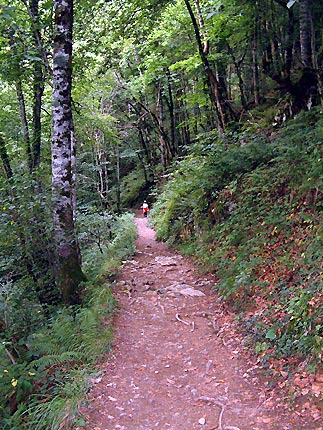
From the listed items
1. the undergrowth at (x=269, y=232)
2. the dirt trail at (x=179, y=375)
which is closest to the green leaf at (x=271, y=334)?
the undergrowth at (x=269, y=232)

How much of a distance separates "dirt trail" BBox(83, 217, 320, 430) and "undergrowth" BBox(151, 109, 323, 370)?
0.46 meters

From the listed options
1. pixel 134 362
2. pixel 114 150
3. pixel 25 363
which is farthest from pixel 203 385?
pixel 114 150

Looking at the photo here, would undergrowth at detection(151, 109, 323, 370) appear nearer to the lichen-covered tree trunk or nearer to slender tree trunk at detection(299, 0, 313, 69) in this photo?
slender tree trunk at detection(299, 0, 313, 69)

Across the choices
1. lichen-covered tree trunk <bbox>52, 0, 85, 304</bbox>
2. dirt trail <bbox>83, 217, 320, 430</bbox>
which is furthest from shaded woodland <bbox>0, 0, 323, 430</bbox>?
dirt trail <bbox>83, 217, 320, 430</bbox>

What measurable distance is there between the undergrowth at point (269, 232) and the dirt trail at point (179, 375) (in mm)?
464

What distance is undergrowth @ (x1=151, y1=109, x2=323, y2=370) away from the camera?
4801mm

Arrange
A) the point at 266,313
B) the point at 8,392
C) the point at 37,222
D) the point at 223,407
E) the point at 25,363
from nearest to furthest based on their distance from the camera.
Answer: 1. the point at 223,407
2. the point at 8,392
3. the point at 25,363
4. the point at 266,313
5. the point at 37,222

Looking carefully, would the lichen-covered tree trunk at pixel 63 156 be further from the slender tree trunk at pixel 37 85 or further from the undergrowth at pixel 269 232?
the undergrowth at pixel 269 232

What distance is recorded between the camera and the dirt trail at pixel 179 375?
160 inches

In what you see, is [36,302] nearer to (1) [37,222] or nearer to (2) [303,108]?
(1) [37,222]

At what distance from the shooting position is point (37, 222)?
25.0ft

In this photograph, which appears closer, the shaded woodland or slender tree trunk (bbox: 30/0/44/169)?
the shaded woodland

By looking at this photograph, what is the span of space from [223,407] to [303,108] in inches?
322

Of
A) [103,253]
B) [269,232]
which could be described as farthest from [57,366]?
[103,253]
